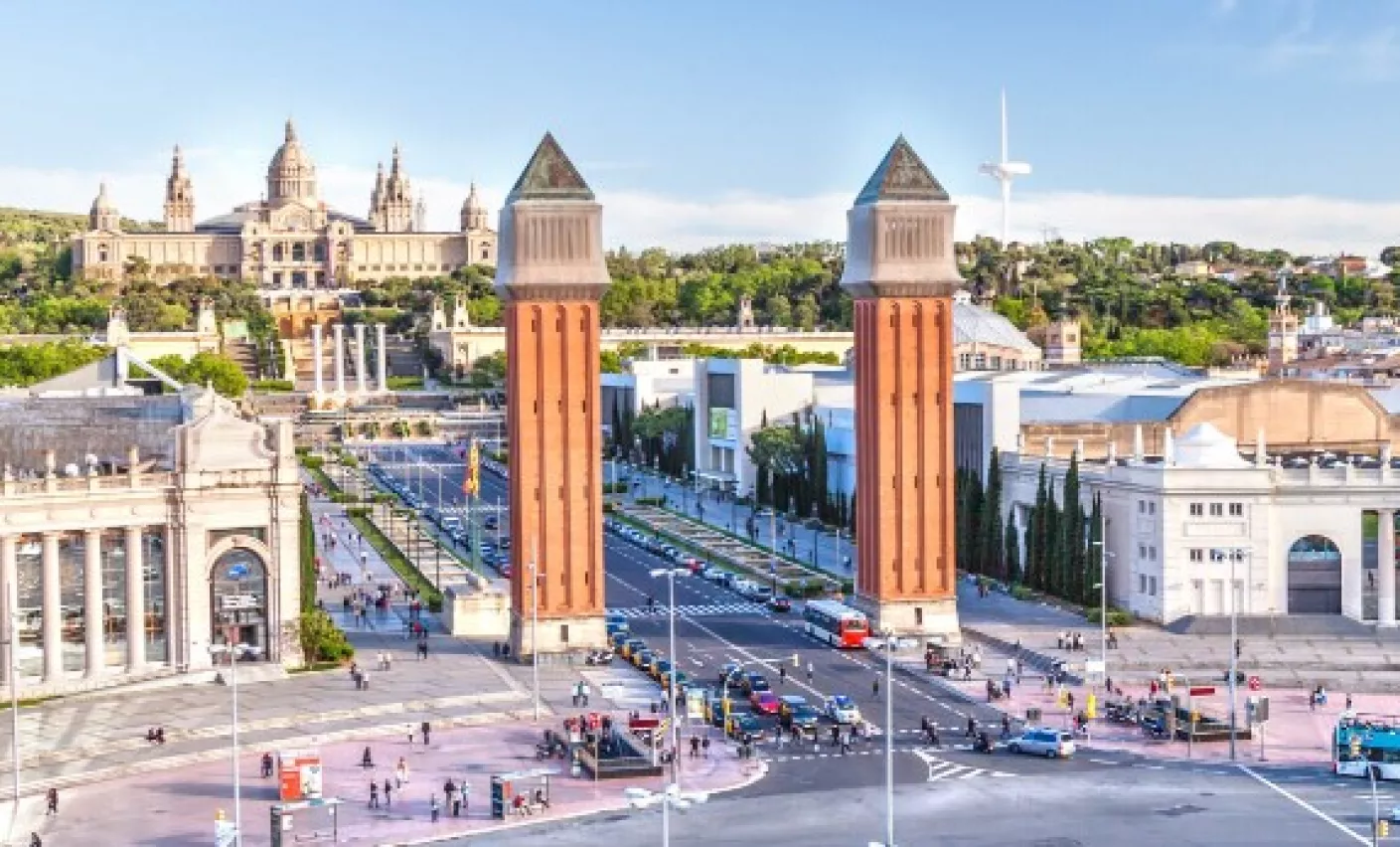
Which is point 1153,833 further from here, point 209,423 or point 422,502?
point 422,502

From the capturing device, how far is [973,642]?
85.4 metres

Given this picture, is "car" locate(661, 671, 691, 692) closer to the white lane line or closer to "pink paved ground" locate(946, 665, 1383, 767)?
"pink paved ground" locate(946, 665, 1383, 767)

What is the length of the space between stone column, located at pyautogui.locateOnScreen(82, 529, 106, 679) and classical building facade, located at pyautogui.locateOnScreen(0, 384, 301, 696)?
0.12 ft

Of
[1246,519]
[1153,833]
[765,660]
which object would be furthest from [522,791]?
[1246,519]

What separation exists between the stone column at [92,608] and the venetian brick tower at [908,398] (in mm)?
31211

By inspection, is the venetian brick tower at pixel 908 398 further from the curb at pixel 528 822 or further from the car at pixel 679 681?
the curb at pixel 528 822

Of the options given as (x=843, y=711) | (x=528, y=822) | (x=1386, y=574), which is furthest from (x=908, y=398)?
(x=528, y=822)

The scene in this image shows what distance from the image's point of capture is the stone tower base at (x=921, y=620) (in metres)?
84.9

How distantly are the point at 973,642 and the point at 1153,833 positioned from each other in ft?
101

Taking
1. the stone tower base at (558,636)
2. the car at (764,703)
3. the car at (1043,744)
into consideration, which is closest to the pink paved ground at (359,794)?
the car at (764,703)

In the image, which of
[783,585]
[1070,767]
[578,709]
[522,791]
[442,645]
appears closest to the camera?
[522,791]

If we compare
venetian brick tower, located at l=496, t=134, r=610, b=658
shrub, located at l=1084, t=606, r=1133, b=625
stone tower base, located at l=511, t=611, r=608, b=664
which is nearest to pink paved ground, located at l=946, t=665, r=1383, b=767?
shrub, located at l=1084, t=606, r=1133, b=625

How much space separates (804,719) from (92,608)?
26888mm

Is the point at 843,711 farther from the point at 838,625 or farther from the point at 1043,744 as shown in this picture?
the point at 838,625
